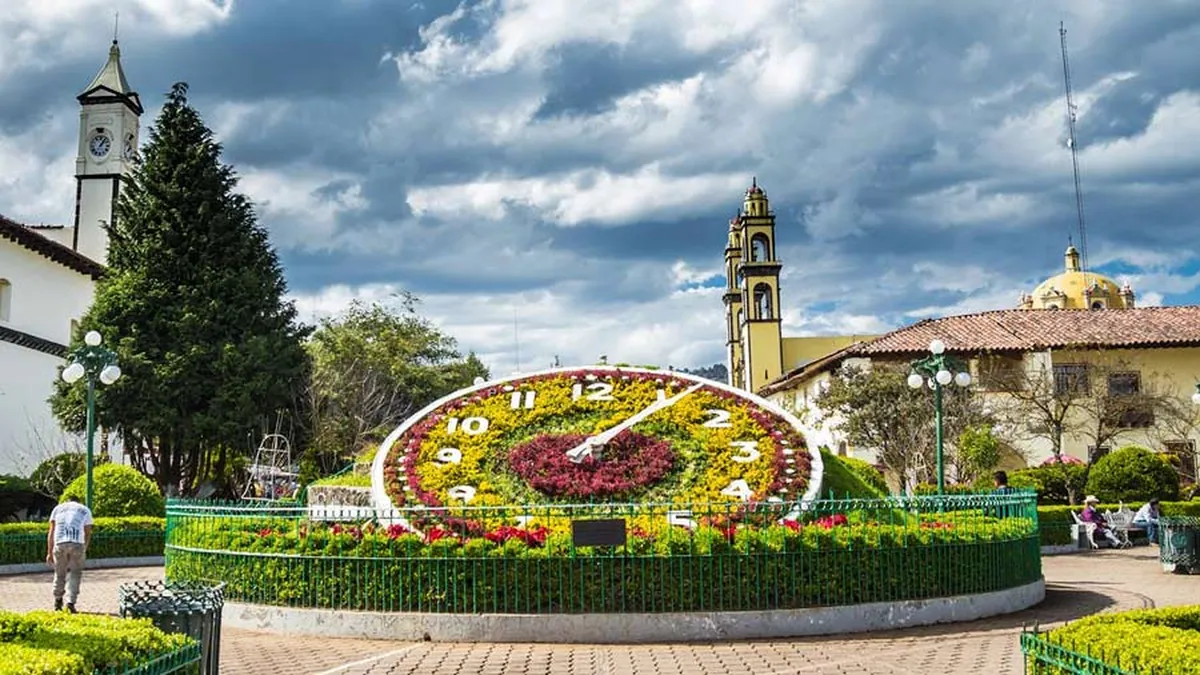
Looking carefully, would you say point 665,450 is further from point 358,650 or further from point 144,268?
point 144,268

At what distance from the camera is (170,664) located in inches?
231

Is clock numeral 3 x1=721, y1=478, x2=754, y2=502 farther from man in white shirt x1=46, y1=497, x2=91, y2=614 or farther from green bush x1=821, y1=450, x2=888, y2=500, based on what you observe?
man in white shirt x1=46, y1=497, x2=91, y2=614

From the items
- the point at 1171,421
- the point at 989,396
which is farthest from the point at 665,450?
the point at 1171,421

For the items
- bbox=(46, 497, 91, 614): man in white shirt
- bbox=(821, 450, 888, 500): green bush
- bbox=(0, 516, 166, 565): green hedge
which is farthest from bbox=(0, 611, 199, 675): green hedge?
bbox=(0, 516, 166, 565): green hedge

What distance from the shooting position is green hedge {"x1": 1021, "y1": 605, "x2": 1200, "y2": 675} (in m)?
5.60

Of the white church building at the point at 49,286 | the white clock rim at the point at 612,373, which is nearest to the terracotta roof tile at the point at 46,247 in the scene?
the white church building at the point at 49,286

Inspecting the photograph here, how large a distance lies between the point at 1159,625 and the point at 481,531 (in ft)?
21.3

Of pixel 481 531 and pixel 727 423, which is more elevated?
pixel 727 423

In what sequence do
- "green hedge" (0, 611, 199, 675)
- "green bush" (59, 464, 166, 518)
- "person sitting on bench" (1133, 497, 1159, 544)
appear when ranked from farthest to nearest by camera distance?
1. "person sitting on bench" (1133, 497, 1159, 544)
2. "green bush" (59, 464, 166, 518)
3. "green hedge" (0, 611, 199, 675)

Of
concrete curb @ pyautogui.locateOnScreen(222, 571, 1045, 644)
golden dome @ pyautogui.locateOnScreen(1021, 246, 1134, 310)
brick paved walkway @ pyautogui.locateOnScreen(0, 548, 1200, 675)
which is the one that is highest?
golden dome @ pyautogui.locateOnScreen(1021, 246, 1134, 310)

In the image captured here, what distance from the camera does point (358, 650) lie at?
10.2 metres

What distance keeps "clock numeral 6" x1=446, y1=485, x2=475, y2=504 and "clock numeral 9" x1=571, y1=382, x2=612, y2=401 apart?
2796 millimetres

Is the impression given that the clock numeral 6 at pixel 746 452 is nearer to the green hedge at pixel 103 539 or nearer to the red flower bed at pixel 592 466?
the red flower bed at pixel 592 466

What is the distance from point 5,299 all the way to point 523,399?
29.2 m
